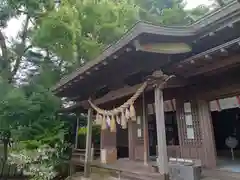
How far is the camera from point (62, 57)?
14.1m

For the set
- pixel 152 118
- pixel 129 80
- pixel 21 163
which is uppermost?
pixel 129 80

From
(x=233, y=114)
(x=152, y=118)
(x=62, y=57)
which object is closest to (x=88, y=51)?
(x=62, y=57)

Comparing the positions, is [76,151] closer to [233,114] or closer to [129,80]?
[129,80]

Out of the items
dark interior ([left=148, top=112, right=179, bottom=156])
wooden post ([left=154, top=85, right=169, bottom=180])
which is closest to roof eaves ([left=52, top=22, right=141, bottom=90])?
wooden post ([left=154, top=85, right=169, bottom=180])

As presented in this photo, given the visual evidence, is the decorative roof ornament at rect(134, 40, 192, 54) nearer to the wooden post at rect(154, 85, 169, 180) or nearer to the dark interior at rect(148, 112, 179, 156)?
the wooden post at rect(154, 85, 169, 180)

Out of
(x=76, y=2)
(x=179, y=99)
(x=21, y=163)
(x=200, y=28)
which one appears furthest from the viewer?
(x=76, y=2)

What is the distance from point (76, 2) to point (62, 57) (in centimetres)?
354

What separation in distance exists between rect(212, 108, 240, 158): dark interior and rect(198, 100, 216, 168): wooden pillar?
5.70 metres

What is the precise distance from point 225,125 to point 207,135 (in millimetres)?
6334

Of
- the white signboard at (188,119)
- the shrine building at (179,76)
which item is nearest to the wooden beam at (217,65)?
the shrine building at (179,76)

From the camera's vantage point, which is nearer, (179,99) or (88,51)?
(179,99)

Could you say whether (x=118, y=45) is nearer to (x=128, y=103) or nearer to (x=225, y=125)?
(x=128, y=103)

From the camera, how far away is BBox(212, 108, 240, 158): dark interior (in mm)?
10875

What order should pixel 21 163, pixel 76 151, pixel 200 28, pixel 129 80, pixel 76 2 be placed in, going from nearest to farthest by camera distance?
pixel 200 28 < pixel 129 80 < pixel 21 163 < pixel 76 151 < pixel 76 2
